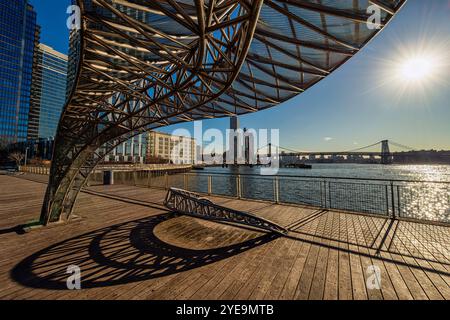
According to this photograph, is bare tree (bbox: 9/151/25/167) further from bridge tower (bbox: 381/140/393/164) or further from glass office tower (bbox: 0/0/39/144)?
bridge tower (bbox: 381/140/393/164)

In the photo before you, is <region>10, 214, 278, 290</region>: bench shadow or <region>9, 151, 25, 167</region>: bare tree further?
<region>9, 151, 25, 167</region>: bare tree

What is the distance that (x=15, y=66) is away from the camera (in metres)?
89.4

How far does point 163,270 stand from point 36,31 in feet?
530

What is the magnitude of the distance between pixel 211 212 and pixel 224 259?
2204mm

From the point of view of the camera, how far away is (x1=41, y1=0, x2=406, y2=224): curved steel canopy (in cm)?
348

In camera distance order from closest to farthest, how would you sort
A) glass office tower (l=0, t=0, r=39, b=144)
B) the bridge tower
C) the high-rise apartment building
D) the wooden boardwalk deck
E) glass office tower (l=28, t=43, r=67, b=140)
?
the wooden boardwalk deck, glass office tower (l=0, t=0, r=39, b=144), the bridge tower, glass office tower (l=28, t=43, r=67, b=140), the high-rise apartment building

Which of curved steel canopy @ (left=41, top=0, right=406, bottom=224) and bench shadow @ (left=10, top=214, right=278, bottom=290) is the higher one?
curved steel canopy @ (left=41, top=0, right=406, bottom=224)

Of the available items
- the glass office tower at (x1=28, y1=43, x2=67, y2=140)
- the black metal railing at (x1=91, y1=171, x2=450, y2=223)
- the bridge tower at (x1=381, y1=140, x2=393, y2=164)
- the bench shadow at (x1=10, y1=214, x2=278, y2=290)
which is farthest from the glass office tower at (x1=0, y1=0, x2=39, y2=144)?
the bridge tower at (x1=381, y1=140, x2=393, y2=164)

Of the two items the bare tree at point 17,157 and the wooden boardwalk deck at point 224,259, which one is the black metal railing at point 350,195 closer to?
the wooden boardwalk deck at point 224,259

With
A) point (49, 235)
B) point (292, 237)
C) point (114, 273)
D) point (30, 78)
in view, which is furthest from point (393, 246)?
point (30, 78)

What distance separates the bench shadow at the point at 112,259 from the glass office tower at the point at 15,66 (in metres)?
122

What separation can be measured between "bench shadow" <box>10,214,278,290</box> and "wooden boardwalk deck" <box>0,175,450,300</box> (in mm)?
21

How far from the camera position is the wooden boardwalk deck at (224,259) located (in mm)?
2951

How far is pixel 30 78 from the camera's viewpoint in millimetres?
95000
